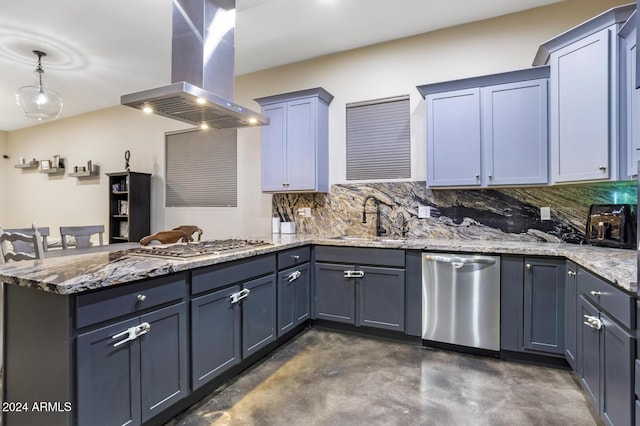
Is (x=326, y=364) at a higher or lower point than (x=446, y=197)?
lower

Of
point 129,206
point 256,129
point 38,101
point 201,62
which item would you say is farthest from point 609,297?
point 129,206

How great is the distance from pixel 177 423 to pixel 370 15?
3531 mm

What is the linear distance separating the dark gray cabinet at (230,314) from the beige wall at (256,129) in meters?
1.77

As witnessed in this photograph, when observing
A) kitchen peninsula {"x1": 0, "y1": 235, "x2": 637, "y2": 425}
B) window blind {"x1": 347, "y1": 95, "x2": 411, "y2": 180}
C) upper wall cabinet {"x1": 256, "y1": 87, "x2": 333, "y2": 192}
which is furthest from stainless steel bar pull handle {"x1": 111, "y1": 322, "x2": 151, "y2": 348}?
window blind {"x1": 347, "y1": 95, "x2": 411, "y2": 180}

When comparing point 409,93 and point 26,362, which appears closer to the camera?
point 26,362

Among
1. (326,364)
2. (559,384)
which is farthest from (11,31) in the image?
(559,384)

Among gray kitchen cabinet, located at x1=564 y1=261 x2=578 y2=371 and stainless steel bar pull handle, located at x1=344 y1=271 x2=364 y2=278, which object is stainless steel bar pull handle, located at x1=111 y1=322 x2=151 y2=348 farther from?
gray kitchen cabinet, located at x1=564 y1=261 x2=578 y2=371

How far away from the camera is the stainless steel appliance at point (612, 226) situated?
242cm

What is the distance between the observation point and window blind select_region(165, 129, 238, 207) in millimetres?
4660

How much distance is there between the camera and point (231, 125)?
284 centimetres

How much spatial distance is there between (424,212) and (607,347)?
1953 millimetres

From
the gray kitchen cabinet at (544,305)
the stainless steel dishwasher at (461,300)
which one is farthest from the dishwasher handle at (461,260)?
the gray kitchen cabinet at (544,305)

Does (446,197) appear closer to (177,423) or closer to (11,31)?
(177,423)

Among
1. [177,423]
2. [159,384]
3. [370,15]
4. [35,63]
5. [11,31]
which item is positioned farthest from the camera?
[35,63]
